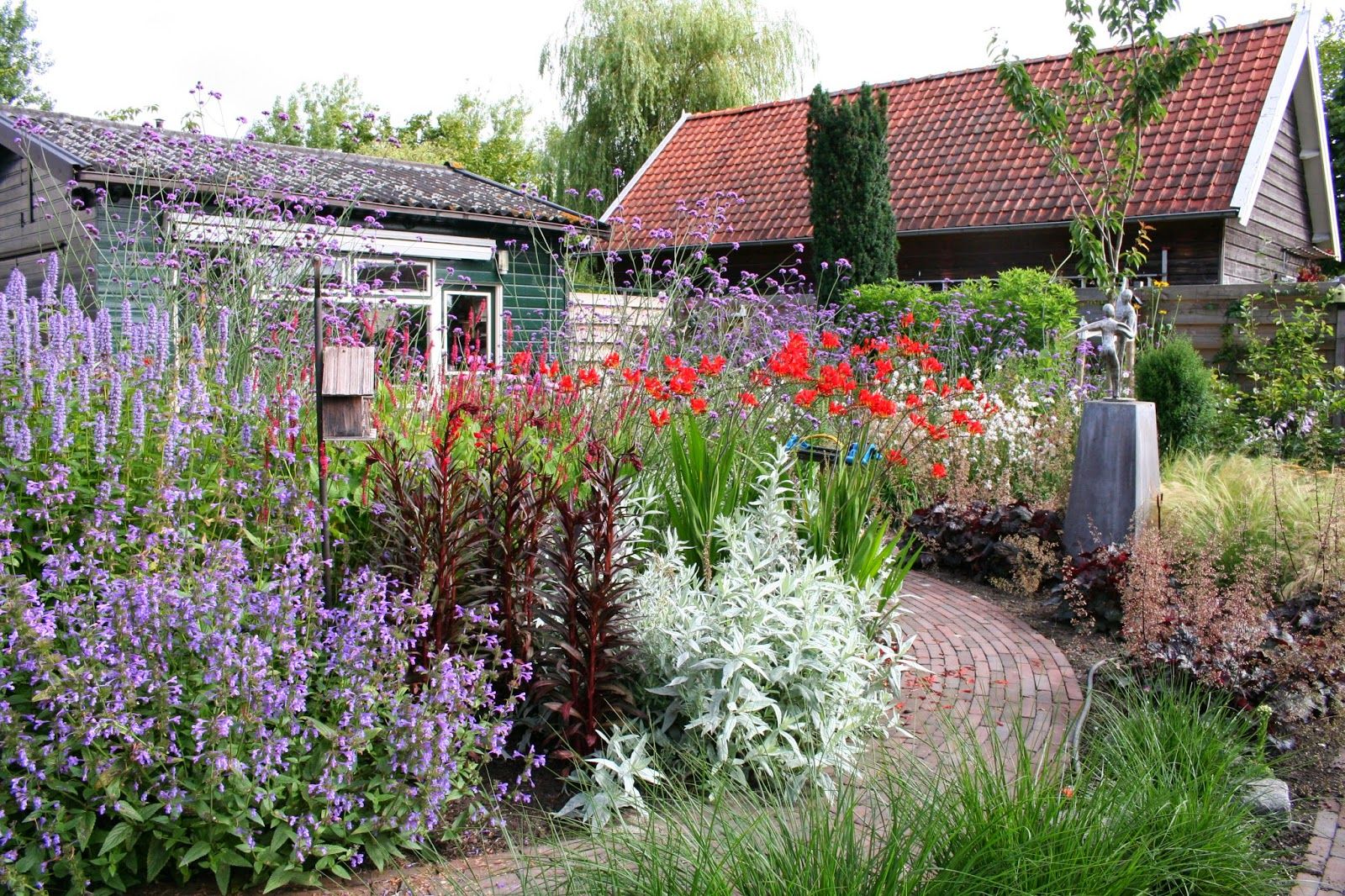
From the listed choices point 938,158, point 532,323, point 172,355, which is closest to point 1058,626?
point 172,355

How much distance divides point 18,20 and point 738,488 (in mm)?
48124

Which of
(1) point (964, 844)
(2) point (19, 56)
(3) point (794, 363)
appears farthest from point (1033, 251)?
(2) point (19, 56)

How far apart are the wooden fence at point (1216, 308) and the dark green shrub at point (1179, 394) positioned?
2592 mm

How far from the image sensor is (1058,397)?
8930 mm

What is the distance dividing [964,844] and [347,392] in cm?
225

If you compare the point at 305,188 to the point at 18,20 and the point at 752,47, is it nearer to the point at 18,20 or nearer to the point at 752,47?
the point at 752,47

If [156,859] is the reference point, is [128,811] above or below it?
above

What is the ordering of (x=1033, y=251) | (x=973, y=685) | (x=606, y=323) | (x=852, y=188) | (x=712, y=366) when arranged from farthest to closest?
1. (x=1033, y=251)
2. (x=852, y=188)
3. (x=606, y=323)
4. (x=712, y=366)
5. (x=973, y=685)

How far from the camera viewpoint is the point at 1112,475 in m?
5.84

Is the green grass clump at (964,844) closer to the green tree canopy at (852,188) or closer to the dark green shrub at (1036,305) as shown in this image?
the dark green shrub at (1036,305)

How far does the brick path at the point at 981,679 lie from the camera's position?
381cm

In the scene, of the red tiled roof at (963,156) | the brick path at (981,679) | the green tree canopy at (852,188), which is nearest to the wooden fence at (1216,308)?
the red tiled roof at (963,156)

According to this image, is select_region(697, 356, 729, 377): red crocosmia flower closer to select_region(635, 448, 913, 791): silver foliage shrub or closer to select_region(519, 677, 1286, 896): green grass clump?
Answer: select_region(635, 448, 913, 791): silver foliage shrub

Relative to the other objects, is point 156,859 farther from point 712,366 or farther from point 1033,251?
point 1033,251
